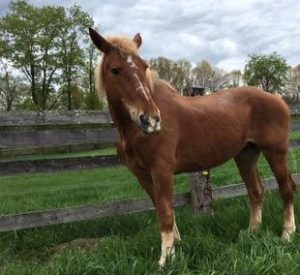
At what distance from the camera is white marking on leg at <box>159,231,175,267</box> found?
4049mm

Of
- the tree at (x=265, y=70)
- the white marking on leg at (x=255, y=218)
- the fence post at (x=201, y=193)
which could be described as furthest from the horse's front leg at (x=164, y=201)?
the tree at (x=265, y=70)

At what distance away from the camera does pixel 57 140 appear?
18.6ft

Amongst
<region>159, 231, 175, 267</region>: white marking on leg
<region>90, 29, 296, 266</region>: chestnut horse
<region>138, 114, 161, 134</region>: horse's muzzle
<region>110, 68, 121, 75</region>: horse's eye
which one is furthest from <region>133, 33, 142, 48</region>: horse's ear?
<region>159, 231, 175, 267</region>: white marking on leg

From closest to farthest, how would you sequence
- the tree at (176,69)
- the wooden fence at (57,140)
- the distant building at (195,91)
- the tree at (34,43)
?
the wooden fence at (57,140), the distant building at (195,91), the tree at (34,43), the tree at (176,69)

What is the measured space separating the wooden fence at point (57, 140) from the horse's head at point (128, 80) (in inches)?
57.7

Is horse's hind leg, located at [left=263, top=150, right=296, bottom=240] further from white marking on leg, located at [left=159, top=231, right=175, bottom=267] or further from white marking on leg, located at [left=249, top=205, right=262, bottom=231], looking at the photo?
white marking on leg, located at [left=159, top=231, right=175, bottom=267]

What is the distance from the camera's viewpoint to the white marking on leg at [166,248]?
4049 millimetres

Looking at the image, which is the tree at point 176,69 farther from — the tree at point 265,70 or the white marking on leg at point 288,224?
the white marking on leg at point 288,224

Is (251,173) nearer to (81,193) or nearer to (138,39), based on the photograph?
(138,39)

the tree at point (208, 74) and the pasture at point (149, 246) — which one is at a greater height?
the tree at point (208, 74)

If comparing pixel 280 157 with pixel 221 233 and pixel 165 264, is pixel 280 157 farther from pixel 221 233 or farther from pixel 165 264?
pixel 165 264

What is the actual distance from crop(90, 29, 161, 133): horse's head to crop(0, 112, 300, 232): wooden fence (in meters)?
1.47

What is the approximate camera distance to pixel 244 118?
5.34 metres

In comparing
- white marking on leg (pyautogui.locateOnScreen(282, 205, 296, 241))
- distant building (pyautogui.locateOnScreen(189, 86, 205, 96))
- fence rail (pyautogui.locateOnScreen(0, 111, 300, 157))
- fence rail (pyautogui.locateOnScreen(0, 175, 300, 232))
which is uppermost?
distant building (pyautogui.locateOnScreen(189, 86, 205, 96))
